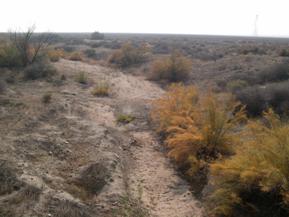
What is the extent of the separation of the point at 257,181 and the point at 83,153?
4.38m

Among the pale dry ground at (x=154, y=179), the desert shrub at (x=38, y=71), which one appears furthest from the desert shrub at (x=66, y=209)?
the desert shrub at (x=38, y=71)

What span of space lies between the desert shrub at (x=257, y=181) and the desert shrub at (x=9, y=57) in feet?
52.7

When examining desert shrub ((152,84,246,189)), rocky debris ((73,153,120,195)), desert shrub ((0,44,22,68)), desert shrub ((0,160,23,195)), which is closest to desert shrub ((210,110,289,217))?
desert shrub ((152,84,246,189))

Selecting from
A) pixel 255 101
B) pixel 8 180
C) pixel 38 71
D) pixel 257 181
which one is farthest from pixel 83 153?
pixel 38 71

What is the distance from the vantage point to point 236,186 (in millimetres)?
5805

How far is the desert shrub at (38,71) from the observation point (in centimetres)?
1700

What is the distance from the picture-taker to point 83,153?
328 inches

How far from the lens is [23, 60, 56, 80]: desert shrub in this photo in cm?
1700

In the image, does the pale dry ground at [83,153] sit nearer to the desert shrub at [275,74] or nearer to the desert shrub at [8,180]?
the desert shrub at [8,180]

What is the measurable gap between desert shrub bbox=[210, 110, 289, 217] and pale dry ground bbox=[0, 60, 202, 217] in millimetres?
852

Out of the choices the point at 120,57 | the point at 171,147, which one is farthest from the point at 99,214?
the point at 120,57

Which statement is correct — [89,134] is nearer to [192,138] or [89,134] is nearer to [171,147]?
[171,147]

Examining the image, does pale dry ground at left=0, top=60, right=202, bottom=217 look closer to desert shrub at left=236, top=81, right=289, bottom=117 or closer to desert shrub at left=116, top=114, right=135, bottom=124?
desert shrub at left=116, top=114, right=135, bottom=124

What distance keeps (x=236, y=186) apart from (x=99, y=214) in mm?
2457
